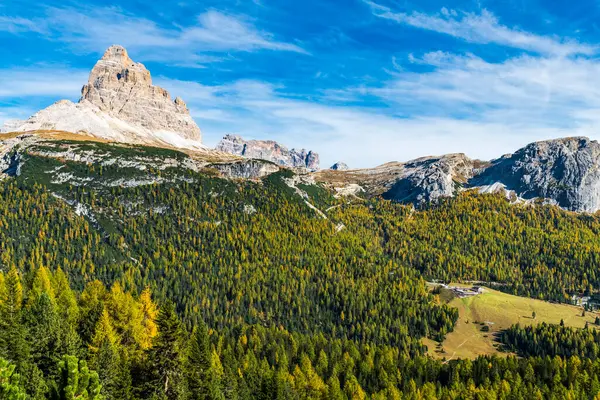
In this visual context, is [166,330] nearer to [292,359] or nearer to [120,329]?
[120,329]

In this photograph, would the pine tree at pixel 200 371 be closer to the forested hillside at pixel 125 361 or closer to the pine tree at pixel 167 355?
the forested hillside at pixel 125 361

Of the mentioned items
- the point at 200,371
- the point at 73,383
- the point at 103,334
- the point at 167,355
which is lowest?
the point at 200,371

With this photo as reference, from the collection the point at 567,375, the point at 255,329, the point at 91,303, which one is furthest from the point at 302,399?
the point at 567,375

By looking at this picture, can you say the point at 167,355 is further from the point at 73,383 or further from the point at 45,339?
the point at 73,383

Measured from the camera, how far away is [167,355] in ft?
193

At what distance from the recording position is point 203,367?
225ft

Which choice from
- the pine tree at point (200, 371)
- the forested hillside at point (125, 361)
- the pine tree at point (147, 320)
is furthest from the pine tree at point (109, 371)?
the pine tree at point (147, 320)

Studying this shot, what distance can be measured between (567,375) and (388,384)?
69261mm

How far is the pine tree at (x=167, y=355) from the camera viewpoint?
5812 centimetres

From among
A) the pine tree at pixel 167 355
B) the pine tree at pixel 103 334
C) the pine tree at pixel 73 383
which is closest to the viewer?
the pine tree at pixel 73 383

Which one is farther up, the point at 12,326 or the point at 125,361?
the point at 12,326

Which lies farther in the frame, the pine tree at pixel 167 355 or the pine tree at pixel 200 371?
the pine tree at pixel 200 371

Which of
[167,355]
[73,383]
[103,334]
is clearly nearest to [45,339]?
[103,334]

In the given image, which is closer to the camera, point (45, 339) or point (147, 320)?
point (45, 339)
